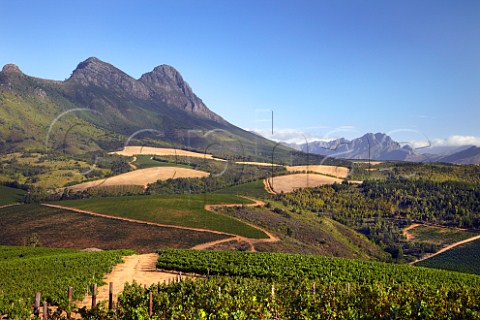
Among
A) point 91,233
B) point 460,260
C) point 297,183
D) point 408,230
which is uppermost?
point 297,183

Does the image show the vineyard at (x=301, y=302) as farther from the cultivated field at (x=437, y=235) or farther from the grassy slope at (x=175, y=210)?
the cultivated field at (x=437, y=235)

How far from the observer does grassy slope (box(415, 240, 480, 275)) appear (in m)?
93.3

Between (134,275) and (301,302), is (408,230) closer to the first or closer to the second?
(134,275)

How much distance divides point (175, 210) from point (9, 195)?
10023 centimetres

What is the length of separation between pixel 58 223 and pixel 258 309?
350ft

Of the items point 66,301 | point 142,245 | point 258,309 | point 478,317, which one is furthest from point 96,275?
point 142,245

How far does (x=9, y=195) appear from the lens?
175125 mm

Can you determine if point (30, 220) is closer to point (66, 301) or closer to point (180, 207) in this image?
point (180, 207)

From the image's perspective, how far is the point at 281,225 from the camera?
4700 inches

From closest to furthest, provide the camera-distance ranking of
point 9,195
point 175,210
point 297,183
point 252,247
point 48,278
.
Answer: point 48,278 < point 252,247 < point 175,210 < point 9,195 < point 297,183

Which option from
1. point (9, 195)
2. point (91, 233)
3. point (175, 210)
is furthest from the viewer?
point (9, 195)

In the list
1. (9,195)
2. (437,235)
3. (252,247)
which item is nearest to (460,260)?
(437,235)

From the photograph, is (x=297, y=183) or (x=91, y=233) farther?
(x=297, y=183)

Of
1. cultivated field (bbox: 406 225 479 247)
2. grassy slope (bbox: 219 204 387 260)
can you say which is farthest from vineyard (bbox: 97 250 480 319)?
cultivated field (bbox: 406 225 479 247)
